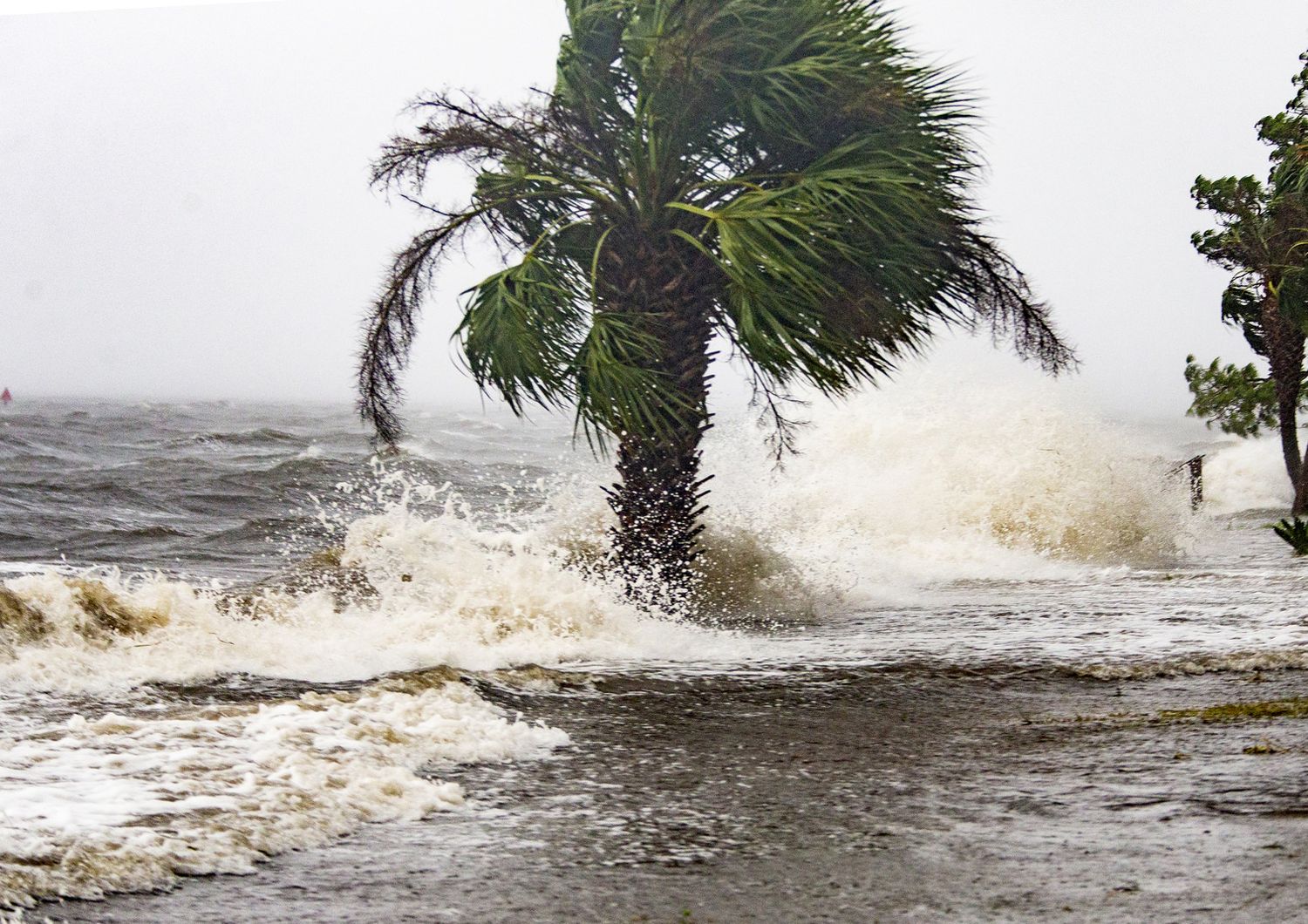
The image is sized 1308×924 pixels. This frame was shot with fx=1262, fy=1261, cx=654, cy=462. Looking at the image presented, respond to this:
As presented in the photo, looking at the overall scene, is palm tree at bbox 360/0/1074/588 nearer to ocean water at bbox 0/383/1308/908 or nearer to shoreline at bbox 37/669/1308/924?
ocean water at bbox 0/383/1308/908

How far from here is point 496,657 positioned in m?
6.18

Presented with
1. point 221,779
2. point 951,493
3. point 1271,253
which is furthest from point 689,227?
point 1271,253

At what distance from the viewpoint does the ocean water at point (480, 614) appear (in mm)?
3689

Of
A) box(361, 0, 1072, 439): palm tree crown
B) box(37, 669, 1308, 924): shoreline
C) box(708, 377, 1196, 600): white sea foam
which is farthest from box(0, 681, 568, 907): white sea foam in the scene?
box(708, 377, 1196, 600): white sea foam

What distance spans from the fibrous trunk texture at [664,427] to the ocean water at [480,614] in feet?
1.87

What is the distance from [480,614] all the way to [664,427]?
6.74ft

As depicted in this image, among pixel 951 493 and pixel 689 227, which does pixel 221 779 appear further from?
pixel 951 493

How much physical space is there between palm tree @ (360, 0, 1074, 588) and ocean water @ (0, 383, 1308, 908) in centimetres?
113

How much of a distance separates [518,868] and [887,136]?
629 centimetres

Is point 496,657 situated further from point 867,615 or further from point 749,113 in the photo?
point 749,113

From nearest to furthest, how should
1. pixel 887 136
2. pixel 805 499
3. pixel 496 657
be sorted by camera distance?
pixel 496 657, pixel 887 136, pixel 805 499

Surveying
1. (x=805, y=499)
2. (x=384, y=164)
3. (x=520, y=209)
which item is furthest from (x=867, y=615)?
(x=805, y=499)

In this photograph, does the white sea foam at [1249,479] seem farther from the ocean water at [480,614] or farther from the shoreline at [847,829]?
the shoreline at [847,829]

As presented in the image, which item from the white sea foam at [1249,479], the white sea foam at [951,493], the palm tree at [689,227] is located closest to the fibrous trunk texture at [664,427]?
the palm tree at [689,227]
